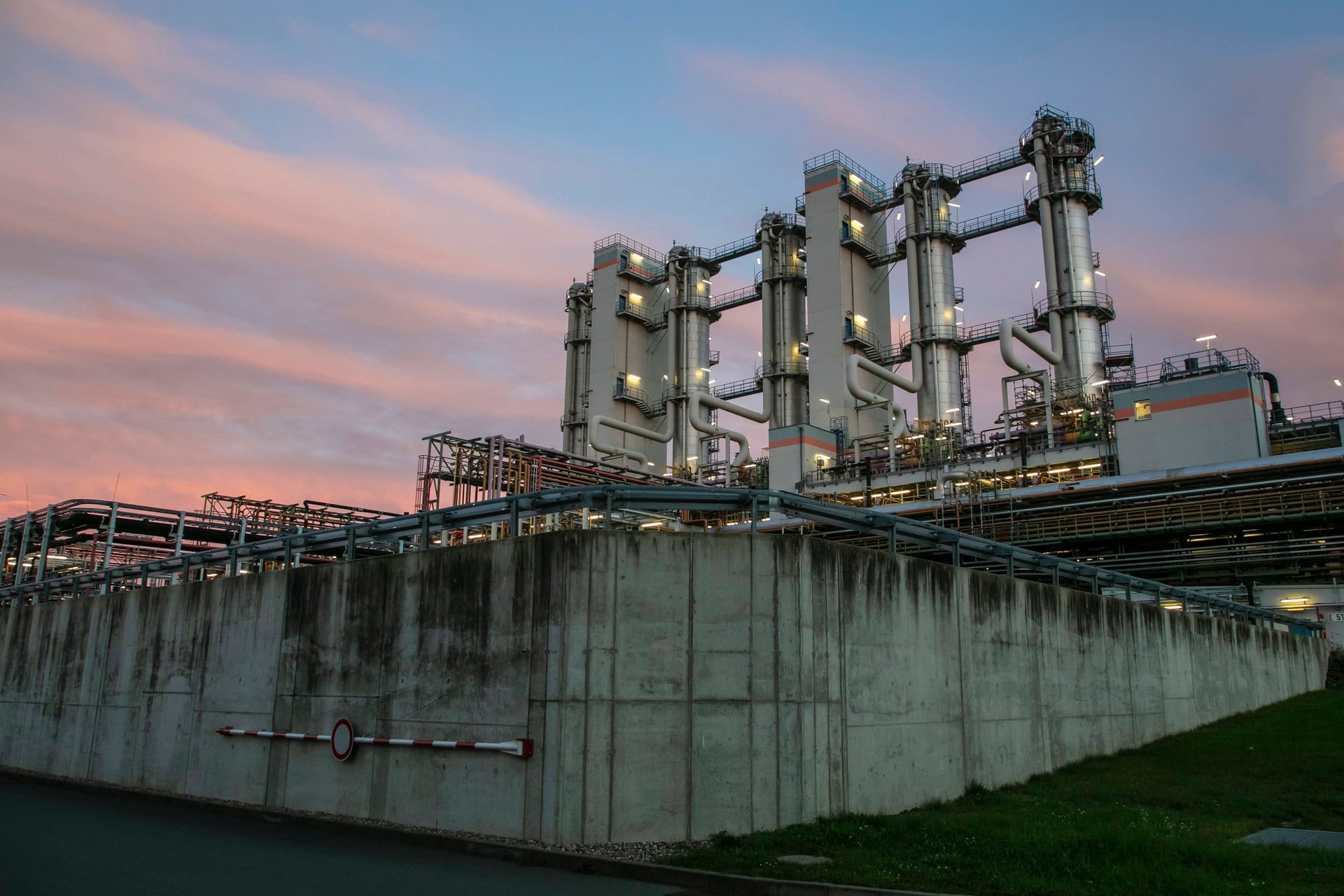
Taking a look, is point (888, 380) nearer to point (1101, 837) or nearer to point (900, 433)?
point (900, 433)

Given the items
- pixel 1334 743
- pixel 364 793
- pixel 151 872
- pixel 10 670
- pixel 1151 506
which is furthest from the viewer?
pixel 1151 506

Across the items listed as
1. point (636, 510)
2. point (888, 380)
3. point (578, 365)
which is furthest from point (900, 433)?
point (636, 510)

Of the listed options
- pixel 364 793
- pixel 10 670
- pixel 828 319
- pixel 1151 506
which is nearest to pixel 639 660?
pixel 364 793

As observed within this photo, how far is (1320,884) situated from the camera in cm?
956

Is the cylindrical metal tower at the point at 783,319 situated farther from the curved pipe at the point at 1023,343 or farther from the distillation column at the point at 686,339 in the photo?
the curved pipe at the point at 1023,343

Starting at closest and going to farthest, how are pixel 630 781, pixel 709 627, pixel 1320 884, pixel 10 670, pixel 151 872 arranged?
pixel 1320 884 → pixel 151 872 → pixel 630 781 → pixel 709 627 → pixel 10 670

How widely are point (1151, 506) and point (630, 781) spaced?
44.1 meters

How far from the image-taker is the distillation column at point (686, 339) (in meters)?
78.2

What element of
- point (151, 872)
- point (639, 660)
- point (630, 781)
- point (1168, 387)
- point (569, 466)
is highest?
point (1168, 387)

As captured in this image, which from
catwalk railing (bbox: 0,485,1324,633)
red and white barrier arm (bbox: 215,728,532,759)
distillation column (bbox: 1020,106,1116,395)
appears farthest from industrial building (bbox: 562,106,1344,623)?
red and white barrier arm (bbox: 215,728,532,759)

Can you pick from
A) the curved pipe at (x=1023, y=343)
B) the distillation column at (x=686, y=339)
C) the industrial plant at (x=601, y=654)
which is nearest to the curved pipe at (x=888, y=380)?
the curved pipe at (x=1023, y=343)

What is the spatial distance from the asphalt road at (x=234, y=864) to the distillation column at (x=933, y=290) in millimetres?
55145

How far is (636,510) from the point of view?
1545cm

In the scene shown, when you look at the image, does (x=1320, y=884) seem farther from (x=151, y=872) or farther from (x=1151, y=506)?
(x=1151, y=506)
